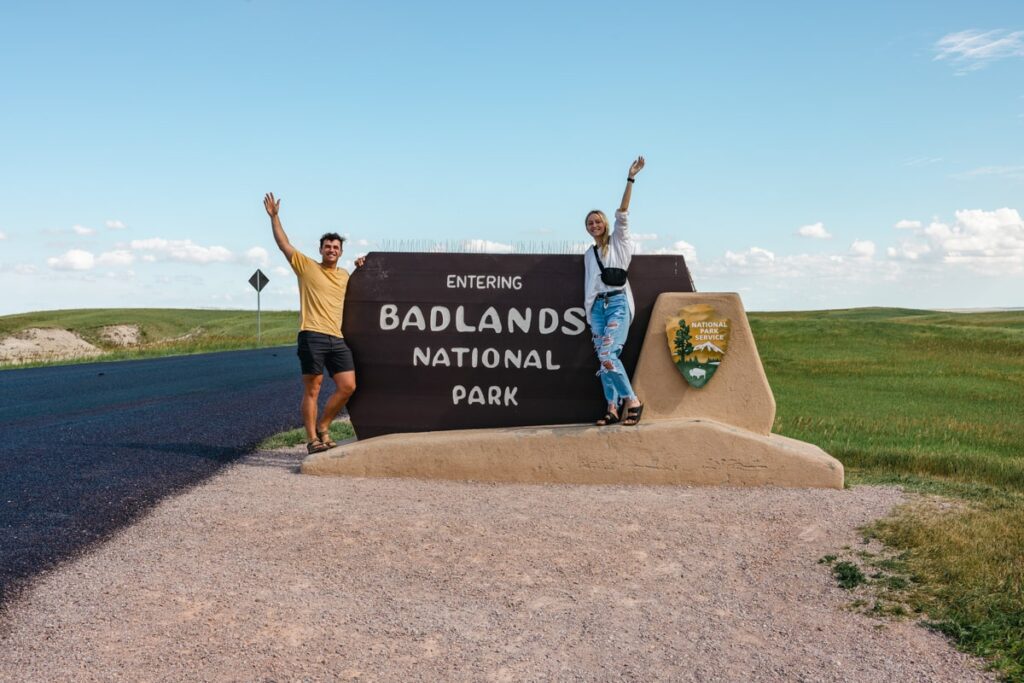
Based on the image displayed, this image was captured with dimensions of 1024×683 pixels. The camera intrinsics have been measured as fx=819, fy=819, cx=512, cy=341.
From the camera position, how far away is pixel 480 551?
6266 millimetres

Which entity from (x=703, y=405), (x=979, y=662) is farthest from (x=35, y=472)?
(x=979, y=662)

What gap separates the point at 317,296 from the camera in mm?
9039

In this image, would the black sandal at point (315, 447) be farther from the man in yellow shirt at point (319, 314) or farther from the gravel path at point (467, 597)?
the gravel path at point (467, 597)

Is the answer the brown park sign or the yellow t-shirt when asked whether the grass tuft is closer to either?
the brown park sign

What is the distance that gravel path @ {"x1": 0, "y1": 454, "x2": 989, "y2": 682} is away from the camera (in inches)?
185

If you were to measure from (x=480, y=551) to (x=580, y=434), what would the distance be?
2.51 metres

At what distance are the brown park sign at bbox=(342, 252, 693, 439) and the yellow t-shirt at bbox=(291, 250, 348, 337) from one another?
25cm

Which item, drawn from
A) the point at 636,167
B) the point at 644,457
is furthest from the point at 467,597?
the point at 636,167

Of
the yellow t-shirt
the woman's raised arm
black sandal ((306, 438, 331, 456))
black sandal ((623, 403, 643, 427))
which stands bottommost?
black sandal ((306, 438, 331, 456))

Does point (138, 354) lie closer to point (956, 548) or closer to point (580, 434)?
point (580, 434)

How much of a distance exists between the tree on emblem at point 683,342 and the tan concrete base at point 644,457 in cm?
73

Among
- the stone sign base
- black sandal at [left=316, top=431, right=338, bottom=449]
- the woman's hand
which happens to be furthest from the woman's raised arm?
black sandal at [left=316, top=431, right=338, bottom=449]

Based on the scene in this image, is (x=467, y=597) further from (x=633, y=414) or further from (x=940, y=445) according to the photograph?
(x=940, y=445)

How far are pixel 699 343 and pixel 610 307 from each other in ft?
3.41
